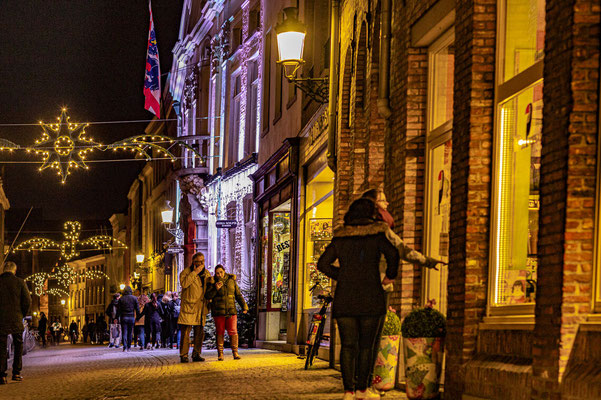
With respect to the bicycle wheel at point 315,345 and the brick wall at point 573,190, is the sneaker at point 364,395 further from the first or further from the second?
the bicycle wheel at point 315,345

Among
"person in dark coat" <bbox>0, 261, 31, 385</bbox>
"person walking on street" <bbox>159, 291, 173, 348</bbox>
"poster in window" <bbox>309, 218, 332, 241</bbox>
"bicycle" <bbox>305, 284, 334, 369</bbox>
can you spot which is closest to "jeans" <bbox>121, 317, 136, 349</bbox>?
"person walking on street" <bbox>159, 291, 173, 348</bbox>

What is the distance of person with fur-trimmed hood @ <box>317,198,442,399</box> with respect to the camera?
27.8ft

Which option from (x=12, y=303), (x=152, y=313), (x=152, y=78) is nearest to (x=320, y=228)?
(x=12, y=303)

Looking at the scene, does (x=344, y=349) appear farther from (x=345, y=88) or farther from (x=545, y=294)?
(x=345, y=88)

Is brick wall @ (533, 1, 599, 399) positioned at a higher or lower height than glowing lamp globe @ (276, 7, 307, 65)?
lower

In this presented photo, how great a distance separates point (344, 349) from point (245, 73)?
2289 cm

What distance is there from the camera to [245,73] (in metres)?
30.9

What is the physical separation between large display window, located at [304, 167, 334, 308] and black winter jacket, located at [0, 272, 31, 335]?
728 centimetres

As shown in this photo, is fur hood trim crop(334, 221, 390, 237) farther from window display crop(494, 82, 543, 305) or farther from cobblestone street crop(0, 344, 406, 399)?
cobblestone street crop(0, 344, 406, 399)

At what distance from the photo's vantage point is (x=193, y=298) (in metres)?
18.0

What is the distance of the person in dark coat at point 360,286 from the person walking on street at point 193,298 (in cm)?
937

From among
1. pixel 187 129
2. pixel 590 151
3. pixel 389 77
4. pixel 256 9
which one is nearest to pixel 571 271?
pixel 590 151

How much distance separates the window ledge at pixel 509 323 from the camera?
786 cm

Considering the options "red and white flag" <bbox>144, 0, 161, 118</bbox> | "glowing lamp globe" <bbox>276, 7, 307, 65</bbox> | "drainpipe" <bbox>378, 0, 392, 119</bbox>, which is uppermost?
"red and white flag" <bbox>144, 0, 161, 118</bbox>
